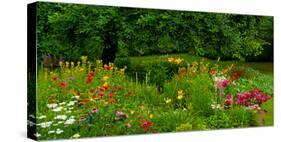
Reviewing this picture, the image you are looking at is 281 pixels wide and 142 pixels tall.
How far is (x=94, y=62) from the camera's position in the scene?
8.35 meters

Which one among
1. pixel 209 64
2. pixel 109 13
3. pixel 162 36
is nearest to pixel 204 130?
pixel 209 64

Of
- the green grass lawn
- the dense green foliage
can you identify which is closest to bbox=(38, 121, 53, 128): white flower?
the dense green foliage

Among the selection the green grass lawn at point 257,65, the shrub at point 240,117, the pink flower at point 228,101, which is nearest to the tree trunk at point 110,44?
the green grass lawn at point 257,65

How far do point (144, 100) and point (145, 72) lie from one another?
437mm

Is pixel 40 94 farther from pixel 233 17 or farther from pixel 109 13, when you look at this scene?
pixel 233 17

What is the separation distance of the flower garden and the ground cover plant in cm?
1

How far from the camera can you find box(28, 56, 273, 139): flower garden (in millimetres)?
7988

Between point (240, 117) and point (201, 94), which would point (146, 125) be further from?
point (240, 117)

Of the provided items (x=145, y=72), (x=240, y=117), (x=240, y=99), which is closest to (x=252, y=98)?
(x=240, y=99)

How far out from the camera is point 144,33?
28.9 feet

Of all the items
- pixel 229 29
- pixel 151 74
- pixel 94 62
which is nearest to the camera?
pixel 94 62

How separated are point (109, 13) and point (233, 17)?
2325 millimetres

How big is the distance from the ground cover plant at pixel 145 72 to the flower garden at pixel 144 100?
0.05 feet

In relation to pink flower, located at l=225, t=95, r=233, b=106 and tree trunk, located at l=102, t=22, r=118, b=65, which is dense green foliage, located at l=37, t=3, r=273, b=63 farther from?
pink flower, located at l=225, t=95, r=233, b=106
